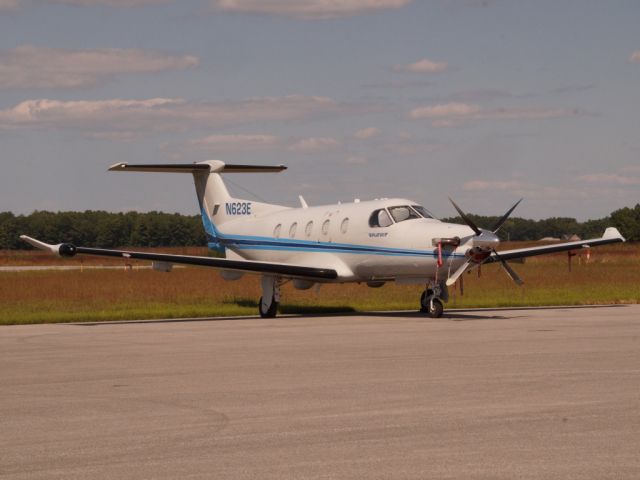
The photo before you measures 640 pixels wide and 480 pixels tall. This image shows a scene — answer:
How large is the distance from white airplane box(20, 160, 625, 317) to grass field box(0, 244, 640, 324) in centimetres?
151

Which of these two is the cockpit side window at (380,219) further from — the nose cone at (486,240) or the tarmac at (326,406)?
the tarmac at (326,406)

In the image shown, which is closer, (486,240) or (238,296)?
(486,240)

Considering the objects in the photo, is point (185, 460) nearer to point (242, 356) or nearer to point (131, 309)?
point (242, 356)

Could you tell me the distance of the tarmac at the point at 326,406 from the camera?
7922 millimetres

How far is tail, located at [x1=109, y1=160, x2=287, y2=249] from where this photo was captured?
111 feet

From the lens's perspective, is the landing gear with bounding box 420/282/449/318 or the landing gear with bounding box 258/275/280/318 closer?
the landing gear with bounding box 420/282/449/318

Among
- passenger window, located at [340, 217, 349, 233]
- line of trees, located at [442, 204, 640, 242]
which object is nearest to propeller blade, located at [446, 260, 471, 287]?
passenger window, located at [340, 217, 349, 233]

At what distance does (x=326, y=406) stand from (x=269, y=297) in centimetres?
1712

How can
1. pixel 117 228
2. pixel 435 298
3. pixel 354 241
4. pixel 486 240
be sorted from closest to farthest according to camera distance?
pixel 486 240 < pixel 435 298 < pixel 354 241 < pixel 117 228

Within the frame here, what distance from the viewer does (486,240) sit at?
79.5 ft

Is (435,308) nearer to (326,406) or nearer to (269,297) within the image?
(269,297)

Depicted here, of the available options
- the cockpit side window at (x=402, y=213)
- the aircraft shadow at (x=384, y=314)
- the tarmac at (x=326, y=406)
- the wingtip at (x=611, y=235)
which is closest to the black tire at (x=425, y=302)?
the aircraft shadow at (x=384, y=314)

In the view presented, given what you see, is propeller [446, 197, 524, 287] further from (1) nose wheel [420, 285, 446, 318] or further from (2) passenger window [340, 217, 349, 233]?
(2) passenger window [340, 217, 349, 233]

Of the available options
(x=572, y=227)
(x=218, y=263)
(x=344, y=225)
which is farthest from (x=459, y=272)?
(x=572, y=227)
